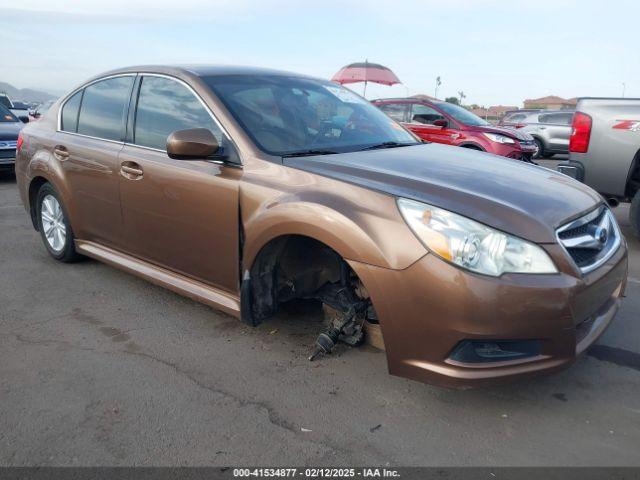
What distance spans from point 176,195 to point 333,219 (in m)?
1.20

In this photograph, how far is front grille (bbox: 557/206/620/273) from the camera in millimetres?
2441

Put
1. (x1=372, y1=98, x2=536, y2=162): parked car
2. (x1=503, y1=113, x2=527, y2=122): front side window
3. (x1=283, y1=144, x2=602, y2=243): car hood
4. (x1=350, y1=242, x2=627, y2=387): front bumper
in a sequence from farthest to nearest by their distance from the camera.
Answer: (x1=503, y1=113, x2=527, y2=122): front side window
(x1=372, y1=98, x2=536, y2=162): parked car
(x1=283, y1=144, x2=602, y2=243): car hood
(x1=350, y1=242, x2=627, y2=387): front bumper

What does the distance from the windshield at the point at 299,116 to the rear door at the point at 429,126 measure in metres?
6.62

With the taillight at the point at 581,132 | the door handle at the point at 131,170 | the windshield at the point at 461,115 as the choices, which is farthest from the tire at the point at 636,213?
the windshield at the point at 461,115

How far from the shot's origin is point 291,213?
→ 8.80 feet

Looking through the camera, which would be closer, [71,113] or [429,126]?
[71,113]

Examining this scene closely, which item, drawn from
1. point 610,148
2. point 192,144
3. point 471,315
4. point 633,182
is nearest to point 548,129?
point 633,182

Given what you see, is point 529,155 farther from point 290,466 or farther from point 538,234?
point 290,466

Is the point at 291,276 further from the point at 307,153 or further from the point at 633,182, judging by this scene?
the point at 633,182

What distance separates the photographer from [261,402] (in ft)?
8.67

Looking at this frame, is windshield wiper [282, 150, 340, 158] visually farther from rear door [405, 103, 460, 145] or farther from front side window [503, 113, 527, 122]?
front side window [503, 113, 527, 122]

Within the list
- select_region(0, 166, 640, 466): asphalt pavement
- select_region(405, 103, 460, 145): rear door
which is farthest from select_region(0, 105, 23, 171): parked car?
select_region(405, 103, 460, 145): rear door

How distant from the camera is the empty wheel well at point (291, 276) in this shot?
9.60 ft

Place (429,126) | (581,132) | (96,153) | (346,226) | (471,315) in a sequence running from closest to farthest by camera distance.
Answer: (471,315), (346,226), (96,153), (581,132), (429,126)
